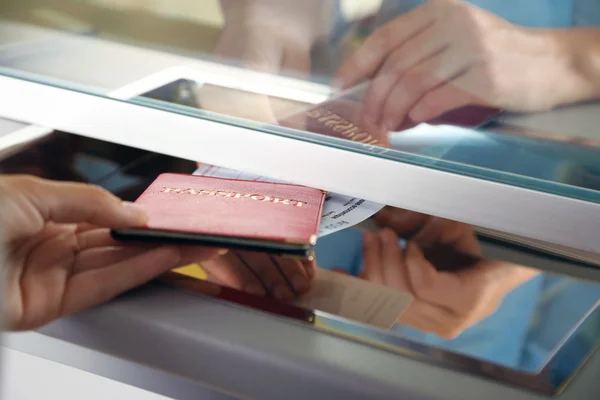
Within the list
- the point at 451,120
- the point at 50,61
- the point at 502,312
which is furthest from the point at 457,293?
the point at 50,61

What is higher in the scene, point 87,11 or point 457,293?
point 87,11

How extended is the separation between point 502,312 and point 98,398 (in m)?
0.32

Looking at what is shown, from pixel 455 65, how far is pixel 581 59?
94 mm

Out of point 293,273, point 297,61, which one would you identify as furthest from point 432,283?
point 297,61

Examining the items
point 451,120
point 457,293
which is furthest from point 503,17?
point 457,293

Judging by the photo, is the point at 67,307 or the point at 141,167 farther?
the point at 141,167

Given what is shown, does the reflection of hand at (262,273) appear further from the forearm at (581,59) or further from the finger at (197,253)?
the forearm at (581,59)

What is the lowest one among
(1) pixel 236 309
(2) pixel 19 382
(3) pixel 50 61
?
(2) pixel 19 382

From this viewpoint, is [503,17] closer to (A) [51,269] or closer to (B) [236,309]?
(B) [236,309]

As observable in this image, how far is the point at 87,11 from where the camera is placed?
627mm

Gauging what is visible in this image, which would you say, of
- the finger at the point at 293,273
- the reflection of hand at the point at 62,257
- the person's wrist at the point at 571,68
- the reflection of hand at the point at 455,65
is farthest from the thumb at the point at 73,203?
the person's wrist at the point at 571,68

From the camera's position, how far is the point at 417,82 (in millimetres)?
523

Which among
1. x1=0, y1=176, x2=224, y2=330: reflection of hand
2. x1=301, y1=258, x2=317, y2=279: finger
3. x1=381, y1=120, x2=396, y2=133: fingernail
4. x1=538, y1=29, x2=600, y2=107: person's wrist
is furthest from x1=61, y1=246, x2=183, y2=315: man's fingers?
x1=538, y1=29, x2=600, y2=107: person's wrist

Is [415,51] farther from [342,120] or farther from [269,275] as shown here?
[269,275]
